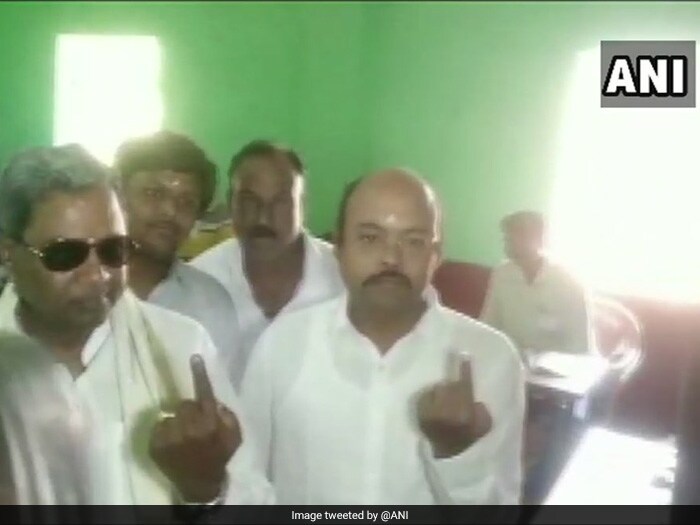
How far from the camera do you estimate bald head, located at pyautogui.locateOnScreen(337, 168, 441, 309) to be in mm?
783

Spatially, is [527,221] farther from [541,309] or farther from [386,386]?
[386,386]

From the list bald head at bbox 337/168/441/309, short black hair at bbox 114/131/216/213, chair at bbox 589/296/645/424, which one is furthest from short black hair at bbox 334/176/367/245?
chair at bbox 589/296/645/424

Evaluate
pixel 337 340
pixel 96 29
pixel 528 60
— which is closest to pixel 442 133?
pixel 528 60

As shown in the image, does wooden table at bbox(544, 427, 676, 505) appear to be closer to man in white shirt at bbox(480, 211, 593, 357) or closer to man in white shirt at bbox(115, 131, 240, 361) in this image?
man in white shirt at bbox(480, 211, 593, 357)

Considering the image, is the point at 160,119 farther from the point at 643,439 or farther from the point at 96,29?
the point at 643,439

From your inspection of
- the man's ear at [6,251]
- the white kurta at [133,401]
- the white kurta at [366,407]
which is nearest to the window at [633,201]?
the white kurta at [366,407]

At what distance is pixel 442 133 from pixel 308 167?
4.8 inches

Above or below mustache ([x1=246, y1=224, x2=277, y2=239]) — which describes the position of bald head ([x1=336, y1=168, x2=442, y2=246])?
above

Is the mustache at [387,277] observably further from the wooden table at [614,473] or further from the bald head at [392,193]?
the wooden table at [614,473]

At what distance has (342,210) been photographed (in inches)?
31.3

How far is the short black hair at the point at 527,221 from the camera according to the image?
2.68 feet

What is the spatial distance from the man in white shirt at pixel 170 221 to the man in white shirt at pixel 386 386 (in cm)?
5

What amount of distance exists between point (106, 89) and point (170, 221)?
128mm

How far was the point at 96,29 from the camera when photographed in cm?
83
